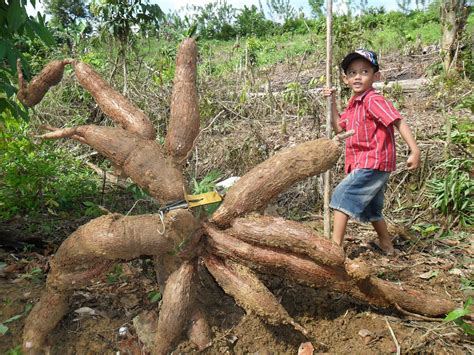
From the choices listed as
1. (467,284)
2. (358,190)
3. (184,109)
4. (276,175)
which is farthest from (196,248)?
(467,284)

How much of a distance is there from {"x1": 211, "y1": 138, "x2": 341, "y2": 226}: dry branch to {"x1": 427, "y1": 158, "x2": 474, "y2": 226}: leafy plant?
5.14ft

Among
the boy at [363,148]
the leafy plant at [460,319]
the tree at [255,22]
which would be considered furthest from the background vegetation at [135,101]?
the tree at [255,22]

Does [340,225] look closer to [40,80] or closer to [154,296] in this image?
[154,296]

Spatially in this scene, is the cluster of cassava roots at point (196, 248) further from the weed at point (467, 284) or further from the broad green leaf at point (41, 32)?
the broad green leaf at point (41, 32)

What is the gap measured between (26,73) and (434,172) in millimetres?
2987

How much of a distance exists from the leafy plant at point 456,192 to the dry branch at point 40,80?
2.69 m

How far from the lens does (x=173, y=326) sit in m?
1.96

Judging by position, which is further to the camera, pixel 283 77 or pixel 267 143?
pixel 283 77

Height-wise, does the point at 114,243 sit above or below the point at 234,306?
above

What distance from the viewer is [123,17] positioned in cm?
492

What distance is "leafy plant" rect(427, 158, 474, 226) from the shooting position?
314 cm

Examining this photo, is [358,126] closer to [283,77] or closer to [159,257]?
[159,257]

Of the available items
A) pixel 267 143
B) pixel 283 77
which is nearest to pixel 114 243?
pixel 267 143

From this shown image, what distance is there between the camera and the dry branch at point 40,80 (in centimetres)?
241
